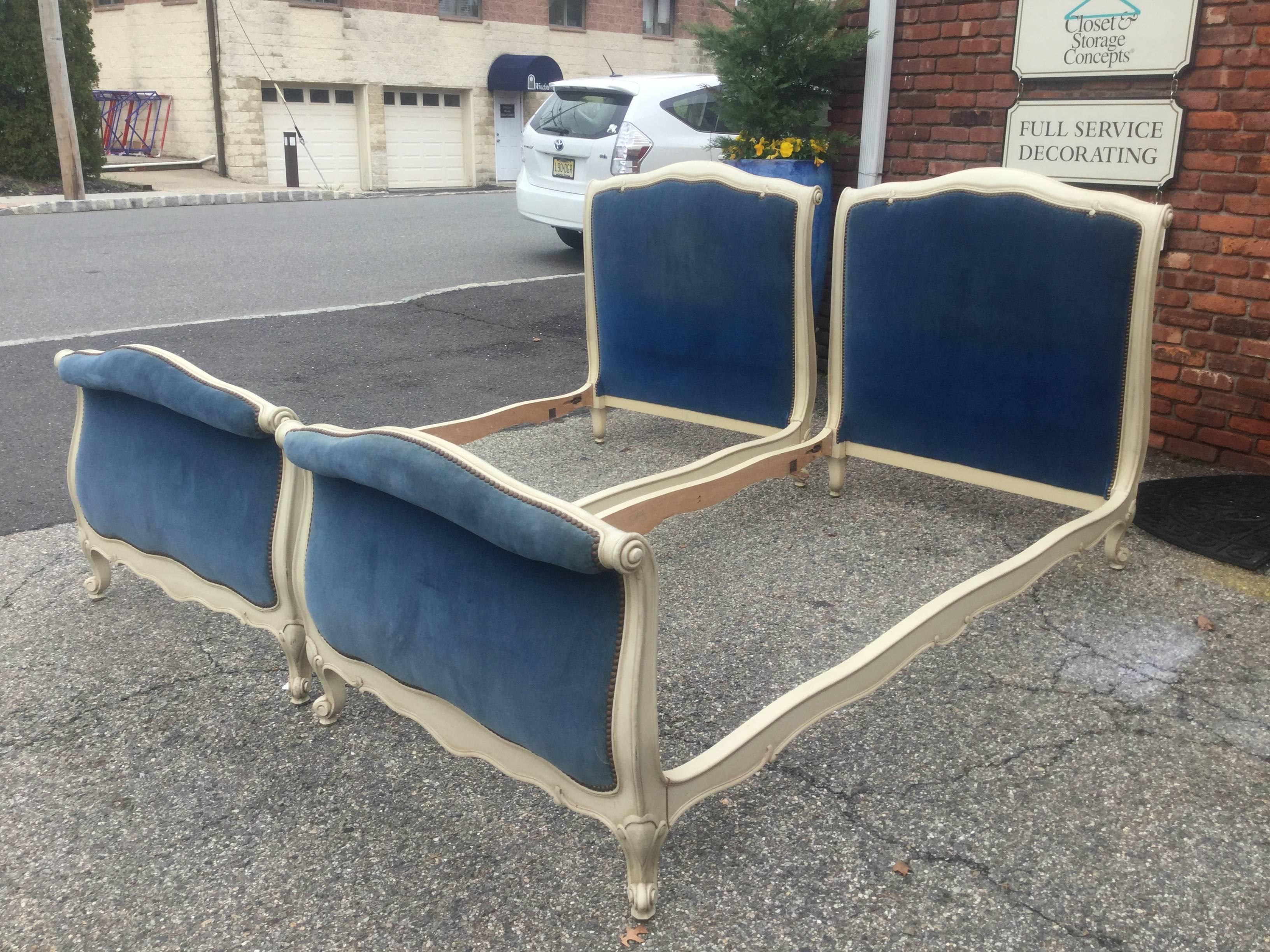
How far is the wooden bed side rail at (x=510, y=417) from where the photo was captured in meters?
4.77

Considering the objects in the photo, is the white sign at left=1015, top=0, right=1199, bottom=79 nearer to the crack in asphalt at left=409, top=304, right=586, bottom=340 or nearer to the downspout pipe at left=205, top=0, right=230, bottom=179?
the crack in asphalt at left=409, top=304, right=586, bottom=340

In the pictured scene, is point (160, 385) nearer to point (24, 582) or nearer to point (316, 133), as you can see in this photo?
point (24, 582)

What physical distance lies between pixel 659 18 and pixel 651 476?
30125mm

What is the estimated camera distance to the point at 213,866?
8.29 ft

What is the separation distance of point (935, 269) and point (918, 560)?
1.11 meters

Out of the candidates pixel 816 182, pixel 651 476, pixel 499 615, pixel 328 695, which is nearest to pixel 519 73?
pixel 816 182

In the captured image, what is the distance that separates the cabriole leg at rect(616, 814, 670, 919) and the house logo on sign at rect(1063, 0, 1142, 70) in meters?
4.35

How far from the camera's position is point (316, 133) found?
25.6 meters

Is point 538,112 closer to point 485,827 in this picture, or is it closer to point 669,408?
point 669,408

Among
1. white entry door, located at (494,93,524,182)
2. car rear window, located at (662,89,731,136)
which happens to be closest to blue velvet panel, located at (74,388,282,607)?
car rear window, located at (662,89,731,136)

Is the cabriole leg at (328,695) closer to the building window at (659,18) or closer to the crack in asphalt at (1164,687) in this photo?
the crack in asphalt at (1164,687)

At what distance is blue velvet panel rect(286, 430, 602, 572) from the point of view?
206 centimetres

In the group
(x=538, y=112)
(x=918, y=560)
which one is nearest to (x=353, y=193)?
(x=538, y=112)

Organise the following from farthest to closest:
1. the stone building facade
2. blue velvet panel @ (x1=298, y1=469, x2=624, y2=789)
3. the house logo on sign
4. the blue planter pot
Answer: the stone building facade, the blue planter pot, the house logo on sign, blue velvet panel @ (x1=298, y1=469, x2=624, y2=789)
